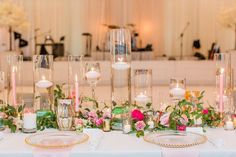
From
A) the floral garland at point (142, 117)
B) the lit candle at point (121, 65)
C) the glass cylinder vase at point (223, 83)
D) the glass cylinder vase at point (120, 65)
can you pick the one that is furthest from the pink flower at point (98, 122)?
the glass cylinder vase at point (223, 83)

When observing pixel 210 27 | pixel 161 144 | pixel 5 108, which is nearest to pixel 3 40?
pixel 210 27

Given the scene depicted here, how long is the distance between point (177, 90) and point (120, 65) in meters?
0.37

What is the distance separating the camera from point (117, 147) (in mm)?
1742

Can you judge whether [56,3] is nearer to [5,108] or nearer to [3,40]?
[3,40]

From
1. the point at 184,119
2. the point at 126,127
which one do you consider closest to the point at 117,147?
the point at 126,127

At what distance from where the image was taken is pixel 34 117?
6.48ft

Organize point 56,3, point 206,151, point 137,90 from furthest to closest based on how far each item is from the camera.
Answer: point 56,3
point 137,90
point 206,151

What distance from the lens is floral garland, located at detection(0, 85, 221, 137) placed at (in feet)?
6.51

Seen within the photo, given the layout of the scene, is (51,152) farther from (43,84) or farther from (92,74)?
(92,74)

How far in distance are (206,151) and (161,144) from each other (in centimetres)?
19

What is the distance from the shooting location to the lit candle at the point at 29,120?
6.44 feet

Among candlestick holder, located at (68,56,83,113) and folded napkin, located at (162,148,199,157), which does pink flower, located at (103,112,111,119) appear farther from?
folded napkin, located at (162,148,199,157)

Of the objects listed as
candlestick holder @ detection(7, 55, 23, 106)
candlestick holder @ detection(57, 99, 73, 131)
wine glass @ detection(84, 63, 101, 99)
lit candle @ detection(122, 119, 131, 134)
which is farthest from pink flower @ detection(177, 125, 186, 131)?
candlestick holder @ detection(7, 55, 23, 106)

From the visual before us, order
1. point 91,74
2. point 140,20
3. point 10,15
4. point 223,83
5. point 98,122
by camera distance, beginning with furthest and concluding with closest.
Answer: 1. point 140,20
2. point 10,15
3. point 91,74
4. point 223,83
5. point 98,122
